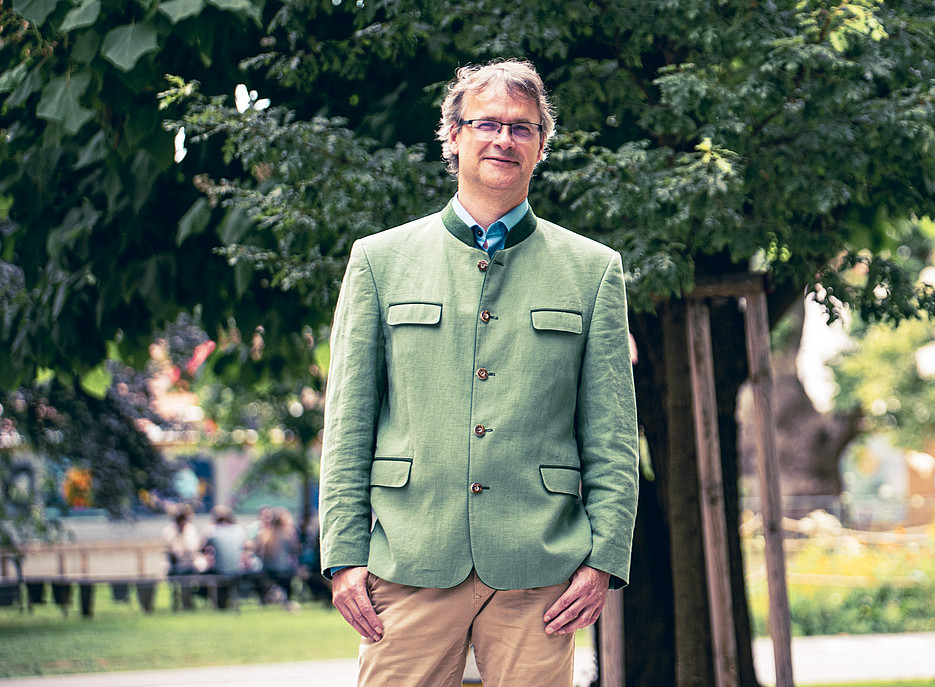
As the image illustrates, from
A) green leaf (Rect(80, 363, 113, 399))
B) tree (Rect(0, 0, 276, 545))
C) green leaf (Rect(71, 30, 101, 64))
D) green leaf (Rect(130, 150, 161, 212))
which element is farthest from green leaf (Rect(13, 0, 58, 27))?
green leaf (Rect(80, 363, 113, 399))

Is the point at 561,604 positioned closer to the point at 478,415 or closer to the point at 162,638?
the point at 478,415

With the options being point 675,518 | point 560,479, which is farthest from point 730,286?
point 560,479

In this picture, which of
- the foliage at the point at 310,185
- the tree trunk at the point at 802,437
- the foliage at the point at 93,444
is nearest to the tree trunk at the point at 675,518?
the foliage at the point at 310,185

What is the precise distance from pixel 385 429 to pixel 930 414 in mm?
22122

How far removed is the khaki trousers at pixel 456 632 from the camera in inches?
94.9

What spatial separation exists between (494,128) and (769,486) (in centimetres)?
313

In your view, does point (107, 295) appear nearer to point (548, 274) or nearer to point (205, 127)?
point (205, 127)

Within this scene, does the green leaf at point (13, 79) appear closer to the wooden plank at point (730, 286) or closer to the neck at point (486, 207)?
the neck at point (486, 207)

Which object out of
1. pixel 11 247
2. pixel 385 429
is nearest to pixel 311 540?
pixel 11 247

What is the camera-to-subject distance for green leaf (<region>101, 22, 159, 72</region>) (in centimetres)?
363

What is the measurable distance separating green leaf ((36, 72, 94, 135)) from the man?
71.1 inches

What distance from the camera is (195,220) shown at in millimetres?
5051

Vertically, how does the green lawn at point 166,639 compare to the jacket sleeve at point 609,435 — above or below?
below

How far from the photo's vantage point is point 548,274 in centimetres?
260
